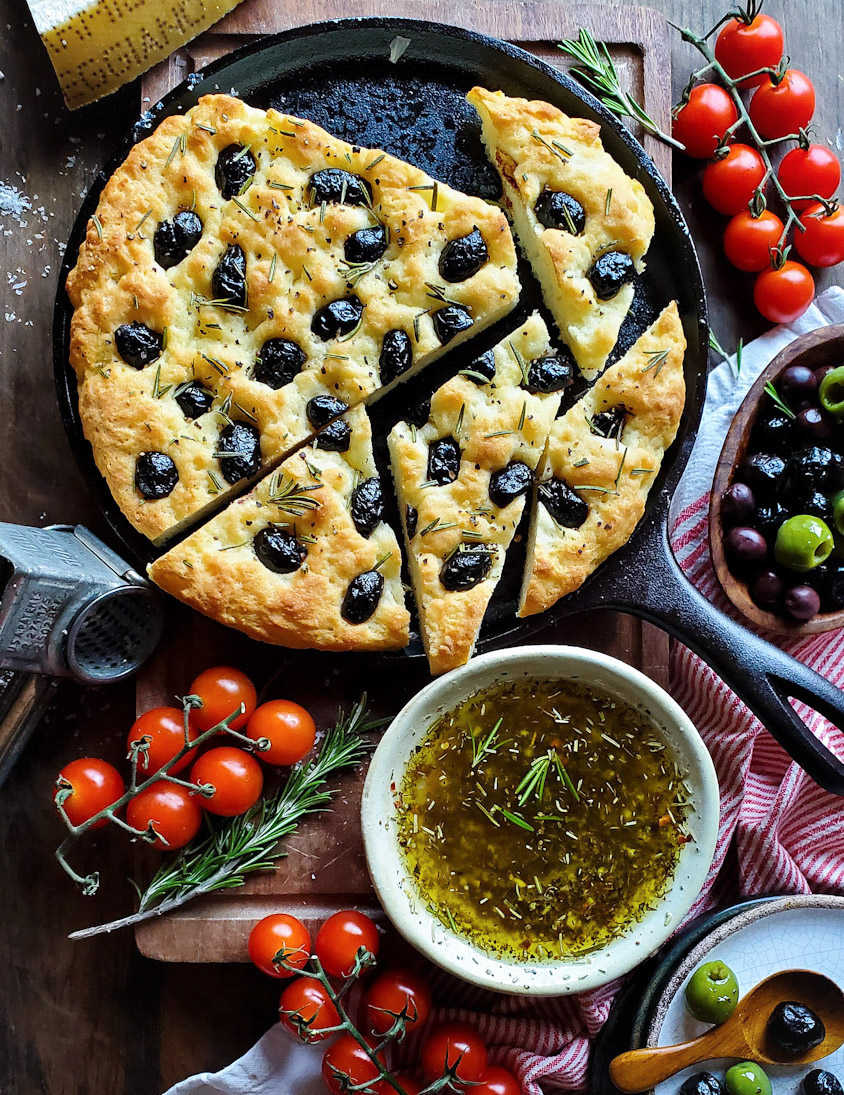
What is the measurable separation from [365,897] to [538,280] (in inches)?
95.8

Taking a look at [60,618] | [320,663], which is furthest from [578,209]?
[60,618]

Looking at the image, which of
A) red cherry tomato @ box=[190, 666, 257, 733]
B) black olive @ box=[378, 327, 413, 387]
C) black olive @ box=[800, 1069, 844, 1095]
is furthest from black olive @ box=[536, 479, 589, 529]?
black olive @ box=[800, 1069, 844, 1095]

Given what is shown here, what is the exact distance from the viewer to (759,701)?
11.8ft

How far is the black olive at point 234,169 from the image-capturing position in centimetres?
367

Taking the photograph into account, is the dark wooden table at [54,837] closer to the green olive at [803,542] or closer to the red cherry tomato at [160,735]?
the red cherry tomato at [160,735]

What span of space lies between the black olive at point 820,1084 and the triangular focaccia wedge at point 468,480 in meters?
1.97

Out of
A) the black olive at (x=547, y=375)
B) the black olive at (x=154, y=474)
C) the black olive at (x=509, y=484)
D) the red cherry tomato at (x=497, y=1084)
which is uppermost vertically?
the black olive at (x=547, y=375)

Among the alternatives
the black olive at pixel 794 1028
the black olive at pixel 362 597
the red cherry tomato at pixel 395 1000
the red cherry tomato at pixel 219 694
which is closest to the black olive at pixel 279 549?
the black olive at pixel 362 597

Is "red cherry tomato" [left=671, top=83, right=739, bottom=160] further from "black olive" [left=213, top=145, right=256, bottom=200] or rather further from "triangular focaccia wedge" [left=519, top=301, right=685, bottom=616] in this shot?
"black olive" [left=213, top=145, right=256, bottom=200]

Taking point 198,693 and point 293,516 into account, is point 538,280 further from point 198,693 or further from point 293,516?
point 198,693

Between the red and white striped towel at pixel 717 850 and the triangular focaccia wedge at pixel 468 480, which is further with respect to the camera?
the red and white striped towel at pixel 717 850

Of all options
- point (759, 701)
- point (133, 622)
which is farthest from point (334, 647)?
point (759, 701)

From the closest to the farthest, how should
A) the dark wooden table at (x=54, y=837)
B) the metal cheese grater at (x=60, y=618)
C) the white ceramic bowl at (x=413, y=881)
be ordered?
Result: the metal cheese grater at (x=60, y=618) < the white ceramic bowl at (x=413, y=881) < the dark wooden table at (x=54, y=837)

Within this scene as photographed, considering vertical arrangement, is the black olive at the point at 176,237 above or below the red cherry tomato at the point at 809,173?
above
